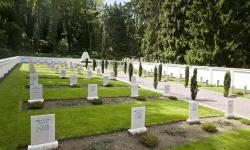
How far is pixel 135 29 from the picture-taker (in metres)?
72.1

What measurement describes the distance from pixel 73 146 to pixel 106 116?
12.8 feet

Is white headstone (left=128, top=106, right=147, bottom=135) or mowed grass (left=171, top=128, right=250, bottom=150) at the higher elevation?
white headstone (left=128, top=106, right=147, bottom=135)

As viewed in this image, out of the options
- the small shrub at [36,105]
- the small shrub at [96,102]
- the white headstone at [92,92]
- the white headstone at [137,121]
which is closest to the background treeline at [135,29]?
the white headstone at [92,92]

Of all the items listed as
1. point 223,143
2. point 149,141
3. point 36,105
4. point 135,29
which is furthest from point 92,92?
point 135,29

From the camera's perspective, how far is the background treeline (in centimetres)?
3409

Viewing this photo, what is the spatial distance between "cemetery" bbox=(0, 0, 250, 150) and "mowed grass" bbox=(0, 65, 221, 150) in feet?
0.13

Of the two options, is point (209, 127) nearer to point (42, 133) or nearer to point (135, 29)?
point (42, 133)

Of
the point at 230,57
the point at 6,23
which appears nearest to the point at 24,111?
the point at 230,57

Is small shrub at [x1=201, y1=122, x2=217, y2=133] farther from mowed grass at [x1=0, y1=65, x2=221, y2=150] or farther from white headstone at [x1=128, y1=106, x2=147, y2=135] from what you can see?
white headstone at [x1=128, y1=106, x2=147, y2=135]

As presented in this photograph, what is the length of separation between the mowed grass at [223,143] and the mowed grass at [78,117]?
2407 millimetres

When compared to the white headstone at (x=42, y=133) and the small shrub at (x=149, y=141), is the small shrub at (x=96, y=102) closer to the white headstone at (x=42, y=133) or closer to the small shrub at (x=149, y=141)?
the small shrub at (x=149, y=141)

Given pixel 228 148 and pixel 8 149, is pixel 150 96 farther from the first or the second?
pixel 8 149

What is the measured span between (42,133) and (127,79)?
22967 mm

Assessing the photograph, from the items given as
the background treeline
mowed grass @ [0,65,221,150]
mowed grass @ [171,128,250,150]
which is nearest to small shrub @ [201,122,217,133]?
mowed grass @ [171,128,250,150]
